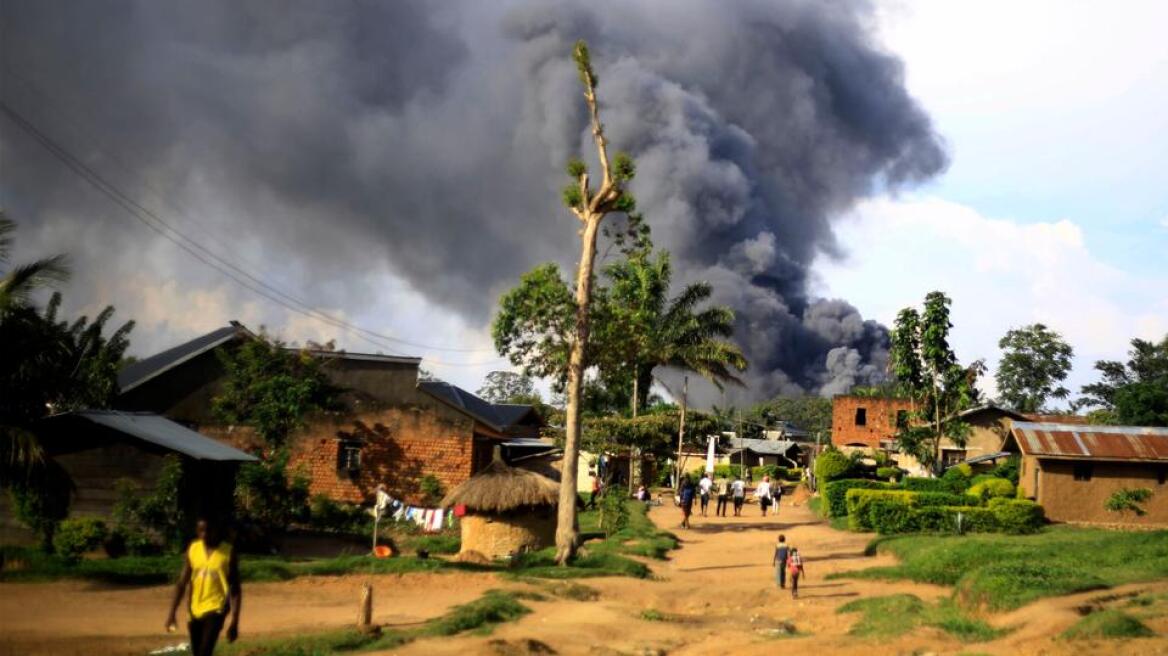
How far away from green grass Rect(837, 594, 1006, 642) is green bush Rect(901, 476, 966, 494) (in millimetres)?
20482

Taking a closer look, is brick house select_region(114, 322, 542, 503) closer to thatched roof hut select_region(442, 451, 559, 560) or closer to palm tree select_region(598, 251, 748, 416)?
thatched roof hut select_region(442, 451, 559, 560)

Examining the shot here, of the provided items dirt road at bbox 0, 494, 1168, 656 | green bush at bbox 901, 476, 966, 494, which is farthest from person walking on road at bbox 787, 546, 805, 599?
green bush at bbox 901, 476, 966, 494

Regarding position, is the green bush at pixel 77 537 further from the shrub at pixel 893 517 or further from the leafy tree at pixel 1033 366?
the leafy tree at pixel 1033 366

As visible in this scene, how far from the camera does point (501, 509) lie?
24328 millimetres

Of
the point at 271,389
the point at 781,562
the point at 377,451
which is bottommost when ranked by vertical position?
the point at 781,562

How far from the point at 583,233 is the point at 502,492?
20.8 feet

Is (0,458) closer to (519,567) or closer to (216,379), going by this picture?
(519,567)

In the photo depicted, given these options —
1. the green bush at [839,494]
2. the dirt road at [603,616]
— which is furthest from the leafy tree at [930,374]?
the dirt road at [603,616]

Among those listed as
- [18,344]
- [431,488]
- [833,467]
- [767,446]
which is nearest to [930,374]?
[833,467]

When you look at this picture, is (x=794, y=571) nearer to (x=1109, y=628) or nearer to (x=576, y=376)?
(x=576, y=376)

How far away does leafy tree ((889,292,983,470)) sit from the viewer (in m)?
43.7

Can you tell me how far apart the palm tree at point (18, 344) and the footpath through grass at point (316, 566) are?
1.87 metres

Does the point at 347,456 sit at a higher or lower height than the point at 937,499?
higher

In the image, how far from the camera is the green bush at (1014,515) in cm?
2859
